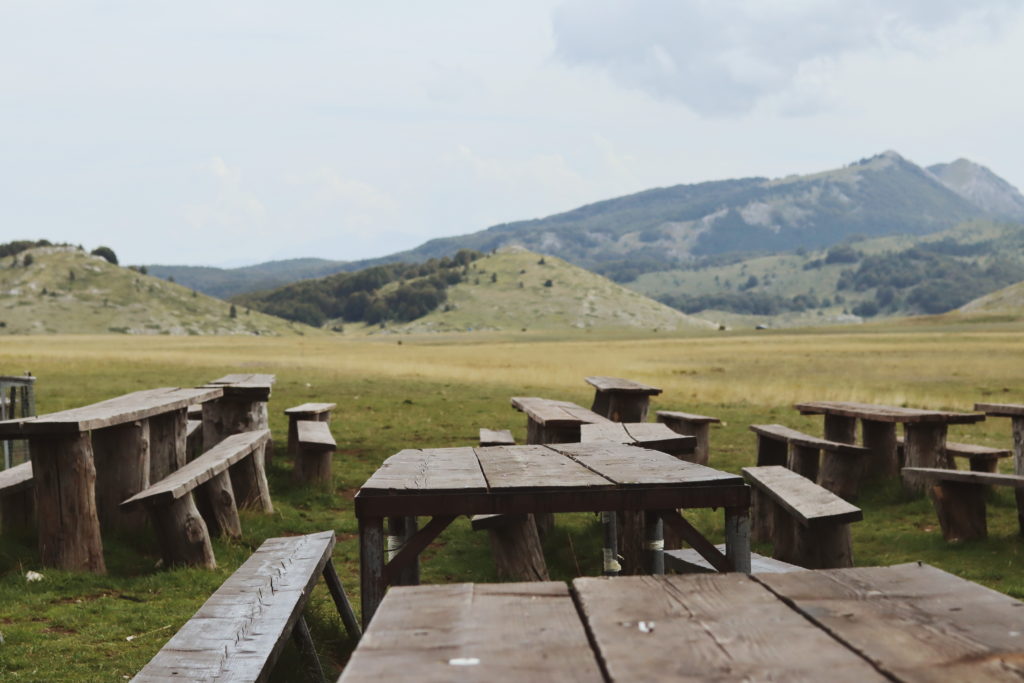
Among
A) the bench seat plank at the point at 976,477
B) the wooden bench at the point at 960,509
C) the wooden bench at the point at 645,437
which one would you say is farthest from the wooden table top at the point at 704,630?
the wooden bench at the point at 960,509

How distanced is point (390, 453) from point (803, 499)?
9.04 metres

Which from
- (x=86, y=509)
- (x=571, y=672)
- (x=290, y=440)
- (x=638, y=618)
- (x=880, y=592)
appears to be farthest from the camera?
(x=290, y=440)

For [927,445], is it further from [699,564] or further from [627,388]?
[699,564]

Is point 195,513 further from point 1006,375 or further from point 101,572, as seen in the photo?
point 1006,375

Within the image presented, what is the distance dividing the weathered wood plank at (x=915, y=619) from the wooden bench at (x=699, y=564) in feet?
10.3

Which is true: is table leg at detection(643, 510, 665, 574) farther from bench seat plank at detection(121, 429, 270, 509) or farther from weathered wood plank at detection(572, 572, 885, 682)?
bench seat plank at detection(121, 429, 270, 509)

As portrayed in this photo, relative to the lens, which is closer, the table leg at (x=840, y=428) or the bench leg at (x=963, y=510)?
the bench leg at (x=963, y=510)

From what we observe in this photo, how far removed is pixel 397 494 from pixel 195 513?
4.29 metres

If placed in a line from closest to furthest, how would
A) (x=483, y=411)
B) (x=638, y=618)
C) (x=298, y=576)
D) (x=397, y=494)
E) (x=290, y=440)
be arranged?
(x=638, y=618)
(x=397, y=494)
(x=298, y=576)
(x=290, y=440)
(x=483, y=411)

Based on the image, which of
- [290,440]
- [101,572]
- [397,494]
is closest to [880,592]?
[397,494]

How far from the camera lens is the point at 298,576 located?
17.5 feet

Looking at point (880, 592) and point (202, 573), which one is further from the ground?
point (880, 592)

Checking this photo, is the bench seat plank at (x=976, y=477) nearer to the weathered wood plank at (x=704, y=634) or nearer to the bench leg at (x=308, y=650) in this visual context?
the bench leg at (x=308, y=650)

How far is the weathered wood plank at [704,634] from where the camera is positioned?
6.43 ft
